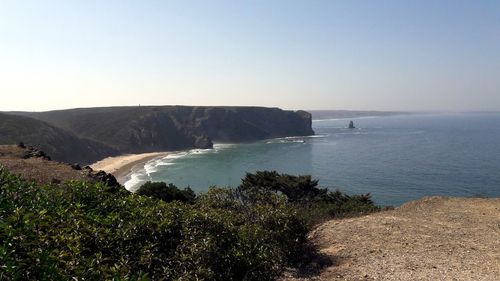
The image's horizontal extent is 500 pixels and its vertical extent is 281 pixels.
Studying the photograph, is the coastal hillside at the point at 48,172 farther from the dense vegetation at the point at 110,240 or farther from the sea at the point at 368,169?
the sea at the point at 368,169

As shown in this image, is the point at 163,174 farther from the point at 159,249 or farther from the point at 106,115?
the point at 106,115

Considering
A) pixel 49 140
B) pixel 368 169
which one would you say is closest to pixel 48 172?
pixel 368 169

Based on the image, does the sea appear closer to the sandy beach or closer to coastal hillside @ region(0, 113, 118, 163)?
the sandy beach

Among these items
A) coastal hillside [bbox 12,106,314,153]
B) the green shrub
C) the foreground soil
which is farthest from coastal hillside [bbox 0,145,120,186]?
coastal hillside [bbox 12,106,314,153]

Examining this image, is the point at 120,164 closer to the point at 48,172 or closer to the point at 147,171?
the point at 147,171

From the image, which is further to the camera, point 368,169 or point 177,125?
point 177,125

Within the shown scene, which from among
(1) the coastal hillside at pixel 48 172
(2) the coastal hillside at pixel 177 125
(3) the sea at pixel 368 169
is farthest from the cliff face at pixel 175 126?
(1) the coastal hillside at pixel 48 172
